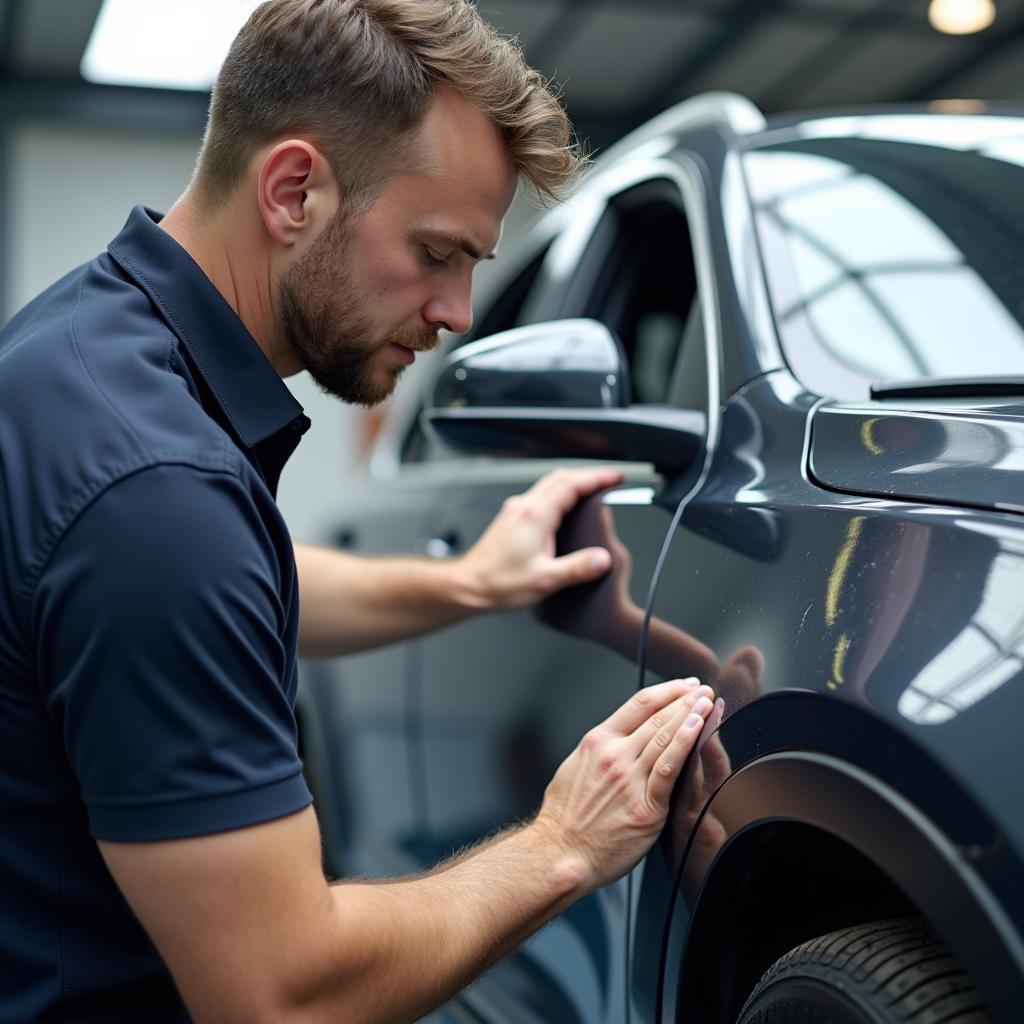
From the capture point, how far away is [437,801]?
2.06 meters

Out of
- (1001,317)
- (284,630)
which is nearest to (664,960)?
Answer: (284,630)

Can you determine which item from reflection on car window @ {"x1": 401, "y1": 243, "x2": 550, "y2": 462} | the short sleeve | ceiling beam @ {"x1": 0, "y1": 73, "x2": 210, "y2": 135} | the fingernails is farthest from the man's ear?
ceiling beam @ {"x1": 0, "y1": 73, "x2": 210, "y2": 135}

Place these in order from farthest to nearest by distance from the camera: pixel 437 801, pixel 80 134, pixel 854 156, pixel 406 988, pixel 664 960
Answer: pixel 80 134
pixel 437 801
pixel 854 156
pixel 664 960
pixel 406 988

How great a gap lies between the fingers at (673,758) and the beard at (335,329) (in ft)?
1.70

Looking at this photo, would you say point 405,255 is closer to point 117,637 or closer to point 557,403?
point 557,403

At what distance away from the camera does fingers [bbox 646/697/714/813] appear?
1320 mm

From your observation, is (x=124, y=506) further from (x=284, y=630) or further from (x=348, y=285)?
(x=348, y=285)

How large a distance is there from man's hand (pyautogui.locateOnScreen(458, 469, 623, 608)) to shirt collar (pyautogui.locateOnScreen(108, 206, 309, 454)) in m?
0.47

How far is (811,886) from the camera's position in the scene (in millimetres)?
1336

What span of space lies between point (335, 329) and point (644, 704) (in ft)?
1.66

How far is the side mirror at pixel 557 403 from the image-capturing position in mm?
1652

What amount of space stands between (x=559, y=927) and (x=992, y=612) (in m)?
0.84

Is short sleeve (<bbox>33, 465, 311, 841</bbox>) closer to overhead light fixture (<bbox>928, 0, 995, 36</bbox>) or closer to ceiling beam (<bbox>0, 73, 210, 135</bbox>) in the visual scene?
overhead light fixture (<bbox>928, 0, 995, 36</bbox>)

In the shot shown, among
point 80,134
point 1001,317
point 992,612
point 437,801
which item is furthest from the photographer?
point 80,134
